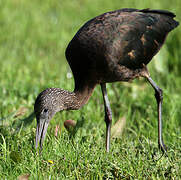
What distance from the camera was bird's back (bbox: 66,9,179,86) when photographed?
14.2 feet

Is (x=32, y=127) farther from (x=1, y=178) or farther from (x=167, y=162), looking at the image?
(x=167, y=162)

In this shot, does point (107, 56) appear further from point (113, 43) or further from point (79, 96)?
point (79, 96)

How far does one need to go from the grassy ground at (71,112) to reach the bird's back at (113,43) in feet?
2.29

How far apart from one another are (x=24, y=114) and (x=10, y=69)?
1.58 meters

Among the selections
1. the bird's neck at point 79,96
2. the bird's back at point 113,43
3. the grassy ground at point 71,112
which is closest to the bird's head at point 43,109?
the grassy ground at point 71,112

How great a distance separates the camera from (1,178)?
3.43m

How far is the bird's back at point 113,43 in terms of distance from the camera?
4.32 m

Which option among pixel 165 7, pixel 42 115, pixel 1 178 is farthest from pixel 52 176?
pixel 165 7

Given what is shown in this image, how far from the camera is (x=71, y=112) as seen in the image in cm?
527

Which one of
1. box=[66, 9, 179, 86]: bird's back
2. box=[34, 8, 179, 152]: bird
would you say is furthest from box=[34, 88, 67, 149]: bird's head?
box=[66, 9, 179, 86]: bird's back

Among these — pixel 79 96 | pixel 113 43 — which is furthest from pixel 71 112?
pixel 113 43

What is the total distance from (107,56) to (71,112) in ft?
4.25

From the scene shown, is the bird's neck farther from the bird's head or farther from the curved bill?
the curved bill

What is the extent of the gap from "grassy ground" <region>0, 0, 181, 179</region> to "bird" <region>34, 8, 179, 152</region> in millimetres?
241
